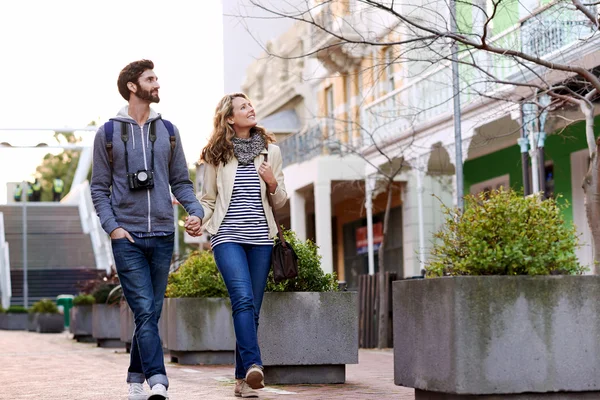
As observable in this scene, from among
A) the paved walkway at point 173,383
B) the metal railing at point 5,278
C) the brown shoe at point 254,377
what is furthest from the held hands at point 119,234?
the metal railing at point 5,278

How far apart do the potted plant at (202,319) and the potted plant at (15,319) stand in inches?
1029

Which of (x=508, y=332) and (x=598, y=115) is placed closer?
(x=508, y=332)

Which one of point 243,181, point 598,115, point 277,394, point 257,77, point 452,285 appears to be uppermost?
point 257,77

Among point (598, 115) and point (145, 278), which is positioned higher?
point (598, 115)

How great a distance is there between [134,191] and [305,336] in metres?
2.58

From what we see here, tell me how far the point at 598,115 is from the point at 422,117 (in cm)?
459

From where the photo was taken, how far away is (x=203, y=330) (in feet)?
40.8

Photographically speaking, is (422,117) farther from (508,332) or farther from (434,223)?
(508,332)

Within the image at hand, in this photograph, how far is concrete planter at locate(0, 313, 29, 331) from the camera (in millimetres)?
38062

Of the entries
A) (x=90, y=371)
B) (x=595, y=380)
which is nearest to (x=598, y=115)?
(x=90, y=371)

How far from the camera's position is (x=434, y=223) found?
3075 cm

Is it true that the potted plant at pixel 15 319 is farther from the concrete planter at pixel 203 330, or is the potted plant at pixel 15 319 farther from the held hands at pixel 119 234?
the held hands at pixel 119 234

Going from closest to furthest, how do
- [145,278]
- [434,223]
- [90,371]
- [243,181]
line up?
[145,278]
[243,181]
[90,371]
[434,223]

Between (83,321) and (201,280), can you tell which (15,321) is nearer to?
(83,321)
